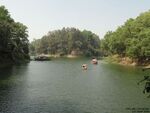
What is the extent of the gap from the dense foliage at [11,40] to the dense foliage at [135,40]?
4294 centimetres

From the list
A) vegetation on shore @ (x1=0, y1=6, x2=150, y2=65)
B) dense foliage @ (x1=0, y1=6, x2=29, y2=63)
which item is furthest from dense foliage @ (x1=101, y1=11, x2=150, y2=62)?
dense foliage @ (x1=0, y1=6, x2=29, y2=63)

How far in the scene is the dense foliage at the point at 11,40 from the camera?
105 metres

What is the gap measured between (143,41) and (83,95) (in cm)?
6589

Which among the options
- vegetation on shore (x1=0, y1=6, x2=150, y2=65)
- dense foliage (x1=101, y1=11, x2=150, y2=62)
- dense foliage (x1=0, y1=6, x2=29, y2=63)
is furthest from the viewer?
dense foliage (x1=101, y1=11, x2=150, y2=62)

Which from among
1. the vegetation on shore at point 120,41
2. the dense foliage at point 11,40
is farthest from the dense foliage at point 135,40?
the dense foliage at point 11,40

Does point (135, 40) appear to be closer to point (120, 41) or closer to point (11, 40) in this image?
point (120, 41)

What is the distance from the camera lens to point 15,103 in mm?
40469

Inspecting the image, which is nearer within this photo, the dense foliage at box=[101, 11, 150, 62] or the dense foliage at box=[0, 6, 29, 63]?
the dense foliage at box=[0, 6, 29, 63]

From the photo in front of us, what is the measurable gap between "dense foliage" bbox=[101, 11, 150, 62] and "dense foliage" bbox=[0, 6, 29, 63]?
141 feet

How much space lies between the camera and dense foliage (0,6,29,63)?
105m

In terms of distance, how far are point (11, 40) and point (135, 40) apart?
50.1 m

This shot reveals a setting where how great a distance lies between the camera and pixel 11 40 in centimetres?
12188

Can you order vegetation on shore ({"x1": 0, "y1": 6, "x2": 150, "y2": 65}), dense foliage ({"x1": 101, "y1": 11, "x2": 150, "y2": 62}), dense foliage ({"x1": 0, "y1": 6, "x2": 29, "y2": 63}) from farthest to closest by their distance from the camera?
dense foliage ({"x1": 101, "y1": 11, "x2": 150, "y2": 62}), vegetation on shore ({"x1": 0, "y1": 6, "x2": 150, "y2": 65}), dense foliage ({"x1": 0, "y1": 6, "x2": 29, "y2": 63})

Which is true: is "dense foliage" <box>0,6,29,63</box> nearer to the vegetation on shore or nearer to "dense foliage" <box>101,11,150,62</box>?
the vegetation on shore
